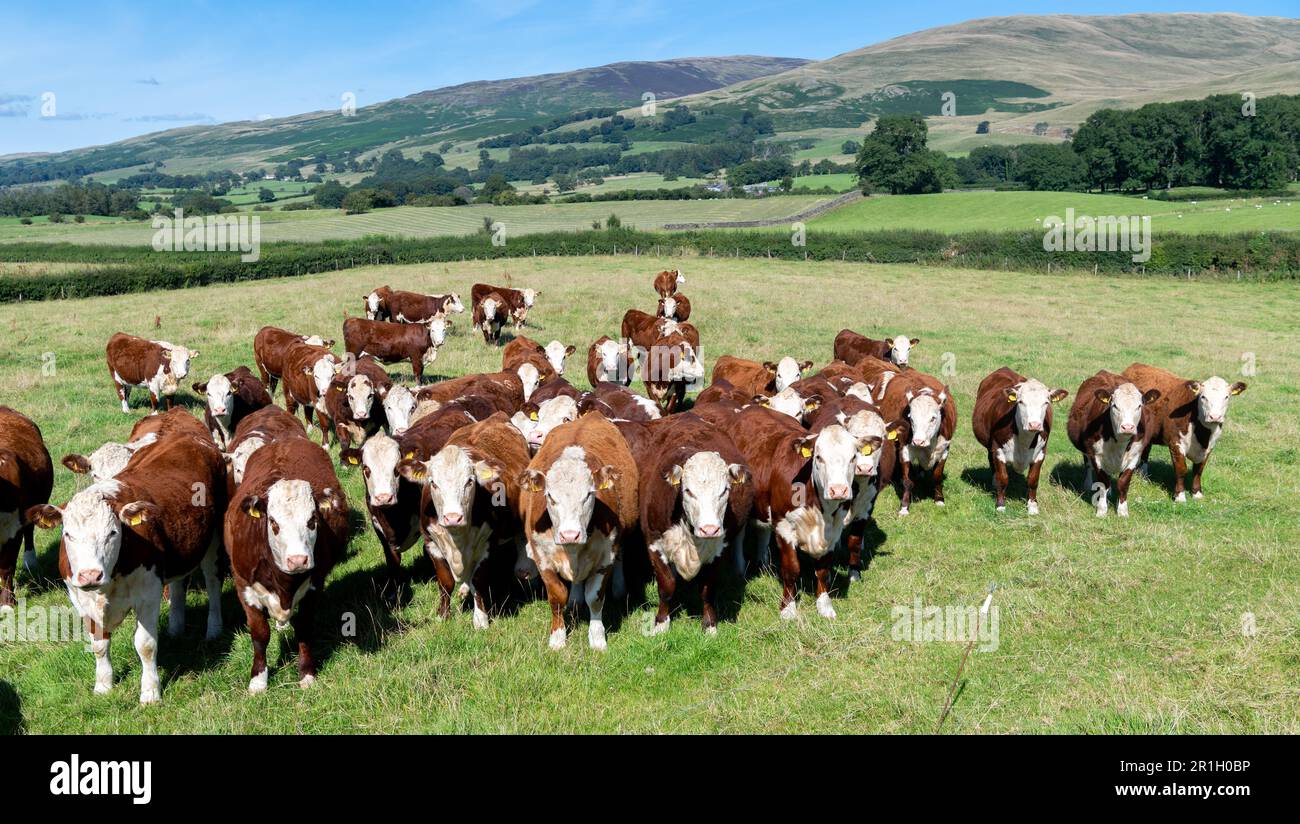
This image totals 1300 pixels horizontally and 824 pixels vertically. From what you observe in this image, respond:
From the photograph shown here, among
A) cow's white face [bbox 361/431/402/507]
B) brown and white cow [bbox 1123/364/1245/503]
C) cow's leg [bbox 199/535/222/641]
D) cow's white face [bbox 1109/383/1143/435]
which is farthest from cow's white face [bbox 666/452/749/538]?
brown and white cow [bbox 1123/364/1245/503]

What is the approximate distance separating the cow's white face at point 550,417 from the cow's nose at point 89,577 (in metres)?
4.46

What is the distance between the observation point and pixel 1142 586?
7.94m

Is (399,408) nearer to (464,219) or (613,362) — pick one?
(613,362)

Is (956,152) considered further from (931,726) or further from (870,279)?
(931,726)

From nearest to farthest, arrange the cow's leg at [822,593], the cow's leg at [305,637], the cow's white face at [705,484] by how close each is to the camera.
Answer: the cow's leg at [305,637] < the cow's white face at [705,484] < the cow's leg at [822,593]

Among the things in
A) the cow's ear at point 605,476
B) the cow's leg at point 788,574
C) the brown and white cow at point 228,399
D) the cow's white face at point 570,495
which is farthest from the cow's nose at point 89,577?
the brown and white cow at point 228,399

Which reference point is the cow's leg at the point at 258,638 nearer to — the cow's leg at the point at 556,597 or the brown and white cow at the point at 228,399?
the cow's leg at the point at 556,597

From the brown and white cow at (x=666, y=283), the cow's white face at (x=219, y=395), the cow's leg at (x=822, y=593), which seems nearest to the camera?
the cow's leg at (x=822, y=593)

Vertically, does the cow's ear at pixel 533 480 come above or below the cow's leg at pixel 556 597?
above

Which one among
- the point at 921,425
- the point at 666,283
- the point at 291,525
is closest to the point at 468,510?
the point at 291,525

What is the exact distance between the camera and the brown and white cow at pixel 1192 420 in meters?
10.5

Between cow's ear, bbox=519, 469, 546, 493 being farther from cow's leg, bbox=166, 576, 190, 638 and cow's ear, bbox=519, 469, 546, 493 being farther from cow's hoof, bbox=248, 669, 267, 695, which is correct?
cow's leg, bbox=166, 576, 190, 638

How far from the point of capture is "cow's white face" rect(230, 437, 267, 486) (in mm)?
7859
